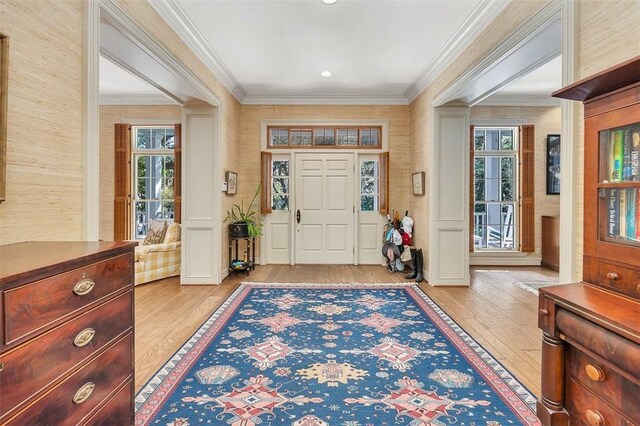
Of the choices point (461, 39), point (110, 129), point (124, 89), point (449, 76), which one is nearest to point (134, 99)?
point (124, 89)

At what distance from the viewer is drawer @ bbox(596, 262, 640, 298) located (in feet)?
4.29

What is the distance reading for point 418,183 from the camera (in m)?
5.28

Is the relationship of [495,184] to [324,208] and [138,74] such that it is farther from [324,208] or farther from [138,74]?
[138,74]

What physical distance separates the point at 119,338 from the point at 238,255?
4268mm

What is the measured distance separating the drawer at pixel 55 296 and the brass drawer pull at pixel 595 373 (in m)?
1.89

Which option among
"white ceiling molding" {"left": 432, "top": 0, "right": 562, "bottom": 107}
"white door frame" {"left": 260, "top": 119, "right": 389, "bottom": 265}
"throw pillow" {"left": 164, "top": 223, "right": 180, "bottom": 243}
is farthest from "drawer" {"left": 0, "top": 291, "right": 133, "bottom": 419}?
"white door frame" {"left": 260, "top": 119, "right": 389, "bottom": 265}

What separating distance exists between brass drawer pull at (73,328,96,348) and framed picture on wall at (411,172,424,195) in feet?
15.1

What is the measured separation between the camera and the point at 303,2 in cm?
310

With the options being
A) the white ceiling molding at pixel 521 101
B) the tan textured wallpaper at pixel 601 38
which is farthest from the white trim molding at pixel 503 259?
the tan textured wallpaper at pixel 601 38

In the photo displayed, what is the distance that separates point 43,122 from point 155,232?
4276mm

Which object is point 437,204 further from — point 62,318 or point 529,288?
point 62,318

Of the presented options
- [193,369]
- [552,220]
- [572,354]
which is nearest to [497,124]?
[552,220]

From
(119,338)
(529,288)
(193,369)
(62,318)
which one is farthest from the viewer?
(529,288)

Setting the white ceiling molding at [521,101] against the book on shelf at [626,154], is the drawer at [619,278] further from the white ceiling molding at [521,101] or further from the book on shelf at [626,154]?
the white ceiling molding at [521,101]
